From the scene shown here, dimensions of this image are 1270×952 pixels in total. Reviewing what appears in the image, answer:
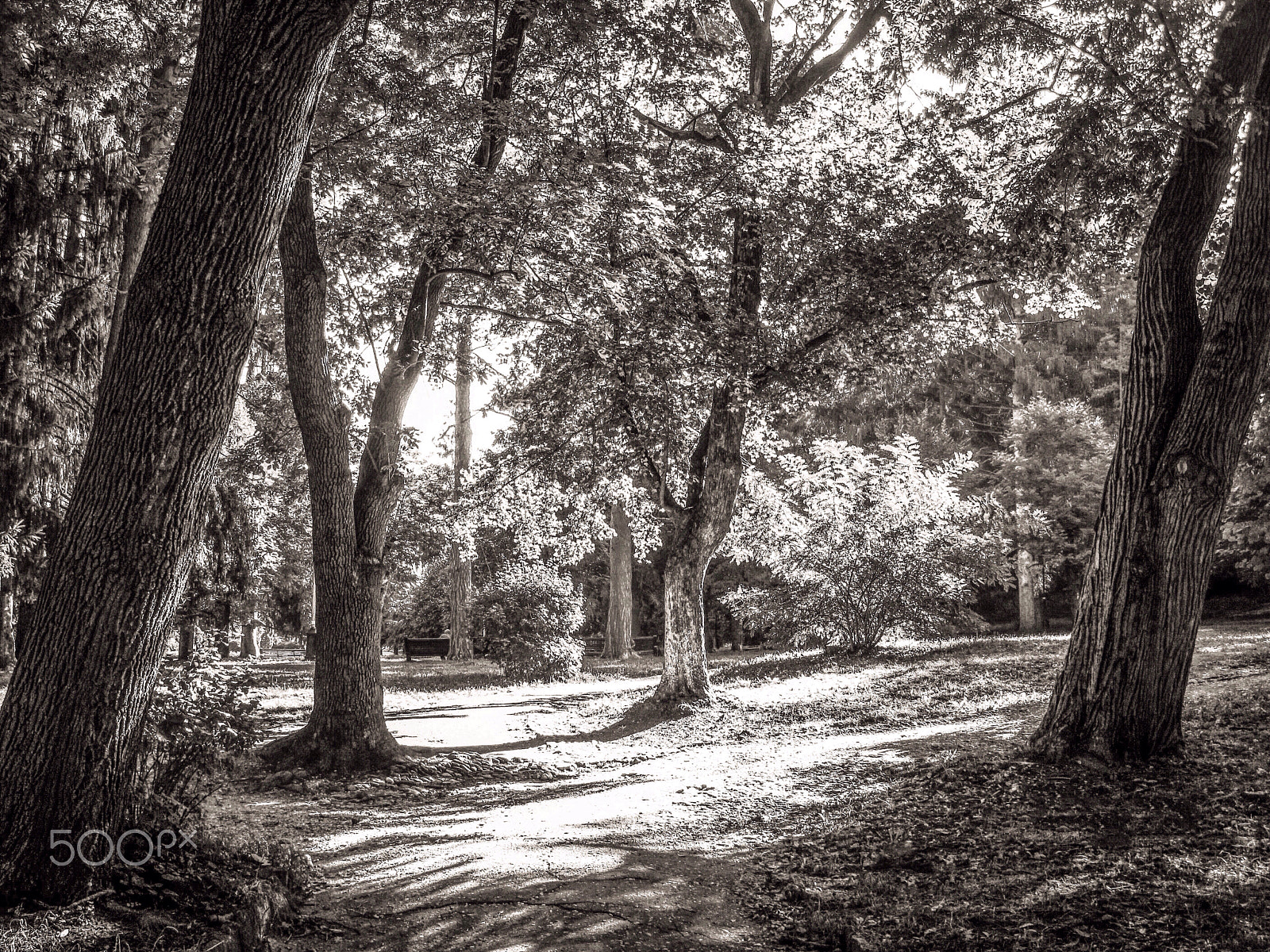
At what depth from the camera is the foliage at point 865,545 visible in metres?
17.7

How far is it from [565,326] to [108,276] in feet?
19.6

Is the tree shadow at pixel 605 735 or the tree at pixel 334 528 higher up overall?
the tree at pixel 334 528

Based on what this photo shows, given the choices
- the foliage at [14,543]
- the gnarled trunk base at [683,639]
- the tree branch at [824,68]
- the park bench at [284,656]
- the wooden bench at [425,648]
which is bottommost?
the park bench at [284,656]

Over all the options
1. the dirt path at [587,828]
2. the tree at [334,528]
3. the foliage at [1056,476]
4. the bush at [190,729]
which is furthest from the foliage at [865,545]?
the bush at [190,729]

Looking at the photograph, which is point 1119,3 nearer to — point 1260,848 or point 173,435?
point 1260,848

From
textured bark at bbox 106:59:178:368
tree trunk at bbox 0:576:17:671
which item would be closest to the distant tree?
textured bark at bbox 106:59:178:368

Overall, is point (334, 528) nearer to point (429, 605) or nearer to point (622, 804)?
point (622, 804)

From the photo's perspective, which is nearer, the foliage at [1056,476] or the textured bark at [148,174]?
the textured bark at [148,174]

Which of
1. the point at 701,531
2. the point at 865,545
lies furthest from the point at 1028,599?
the point at 701,531

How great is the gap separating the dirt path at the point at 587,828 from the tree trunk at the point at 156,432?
1450 millimetres

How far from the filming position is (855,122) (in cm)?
1237

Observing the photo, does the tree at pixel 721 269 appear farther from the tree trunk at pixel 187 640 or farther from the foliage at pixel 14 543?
the foliage at pixel 14 543

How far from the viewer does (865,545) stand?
60.6 feet

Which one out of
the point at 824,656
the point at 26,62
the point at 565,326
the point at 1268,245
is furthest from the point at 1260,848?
the point at 824,656
